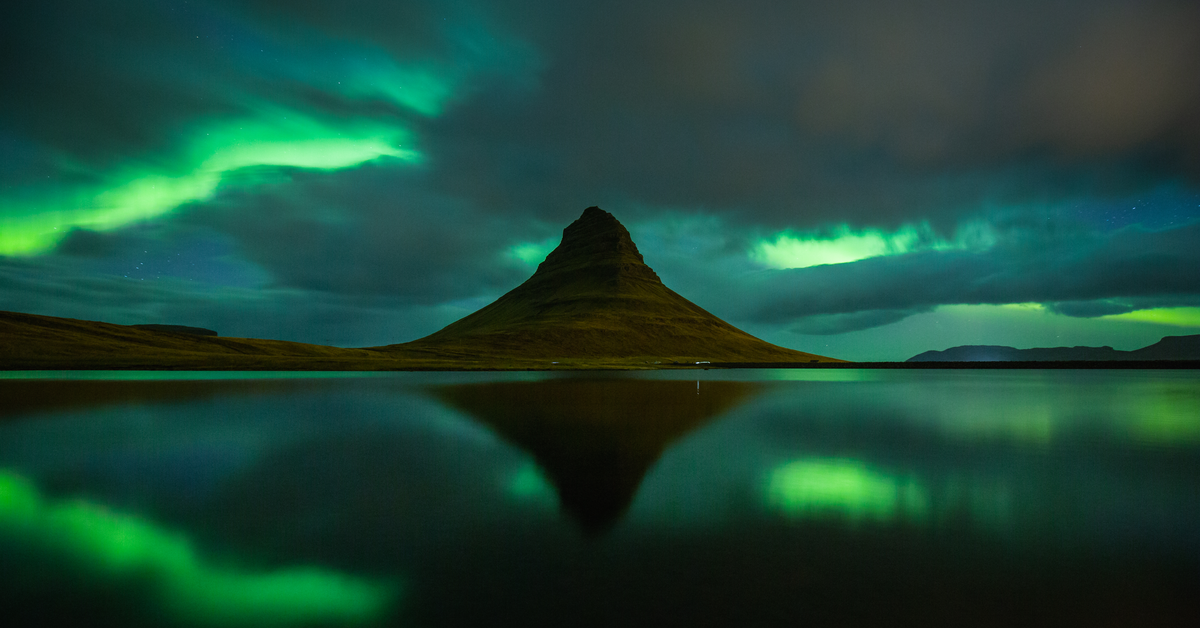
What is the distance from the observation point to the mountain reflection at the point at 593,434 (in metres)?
15.2

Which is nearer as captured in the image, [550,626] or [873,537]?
[550,626]

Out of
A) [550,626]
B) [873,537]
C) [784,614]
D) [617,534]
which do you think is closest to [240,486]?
[617,534]

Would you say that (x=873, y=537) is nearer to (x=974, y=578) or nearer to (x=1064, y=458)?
(x=974, y=578)

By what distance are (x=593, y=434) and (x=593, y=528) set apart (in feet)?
47.7

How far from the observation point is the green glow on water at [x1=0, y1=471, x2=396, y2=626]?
27.5 ft

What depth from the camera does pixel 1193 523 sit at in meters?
13.4

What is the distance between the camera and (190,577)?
32.1ft

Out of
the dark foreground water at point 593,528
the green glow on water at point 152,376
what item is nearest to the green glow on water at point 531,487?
the dark foreground water at point 593,528

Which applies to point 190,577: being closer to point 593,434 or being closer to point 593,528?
point 593,528

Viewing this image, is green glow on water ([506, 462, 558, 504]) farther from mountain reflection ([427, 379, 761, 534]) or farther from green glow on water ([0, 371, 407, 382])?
green glow on water ([0, 371, 407, 382])

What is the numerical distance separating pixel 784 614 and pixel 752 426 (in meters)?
23.3

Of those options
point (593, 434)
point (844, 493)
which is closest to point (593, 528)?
point (844, 493)

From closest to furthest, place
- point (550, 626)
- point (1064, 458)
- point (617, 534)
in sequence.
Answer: point (550, 626) → point (617, 534) → point (1064, 458)

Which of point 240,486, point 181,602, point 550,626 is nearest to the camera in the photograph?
point 550,626
